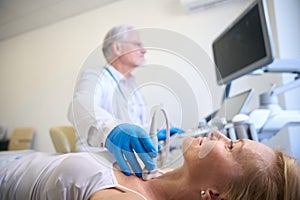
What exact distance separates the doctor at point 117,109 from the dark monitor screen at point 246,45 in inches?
12.7

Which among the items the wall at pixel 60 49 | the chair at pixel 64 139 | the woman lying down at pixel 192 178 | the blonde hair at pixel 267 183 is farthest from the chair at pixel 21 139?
the blonde hair at pixel 267 183

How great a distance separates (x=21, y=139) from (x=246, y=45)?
276 centimetres

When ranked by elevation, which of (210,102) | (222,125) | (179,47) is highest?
(179,47)

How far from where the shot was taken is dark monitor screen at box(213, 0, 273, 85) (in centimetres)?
101

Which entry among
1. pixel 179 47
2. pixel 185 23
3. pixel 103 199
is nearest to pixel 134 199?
pixel 103 199

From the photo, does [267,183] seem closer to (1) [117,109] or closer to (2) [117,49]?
(1) [117,109]

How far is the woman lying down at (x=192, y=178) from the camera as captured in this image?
1.93 feet

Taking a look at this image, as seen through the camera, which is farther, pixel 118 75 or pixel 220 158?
pixel 118 75

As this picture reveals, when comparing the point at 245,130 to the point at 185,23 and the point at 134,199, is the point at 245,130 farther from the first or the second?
the point at 185,23

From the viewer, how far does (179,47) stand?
2.22ft

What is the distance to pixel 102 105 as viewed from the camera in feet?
2.59

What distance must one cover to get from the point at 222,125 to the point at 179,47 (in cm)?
34

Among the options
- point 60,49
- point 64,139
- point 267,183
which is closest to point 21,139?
point 60,49

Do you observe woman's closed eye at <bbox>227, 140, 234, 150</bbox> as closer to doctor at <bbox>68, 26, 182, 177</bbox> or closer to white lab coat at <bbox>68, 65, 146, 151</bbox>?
doctor at <bbox>68, 26, 182, 177</bbox>
